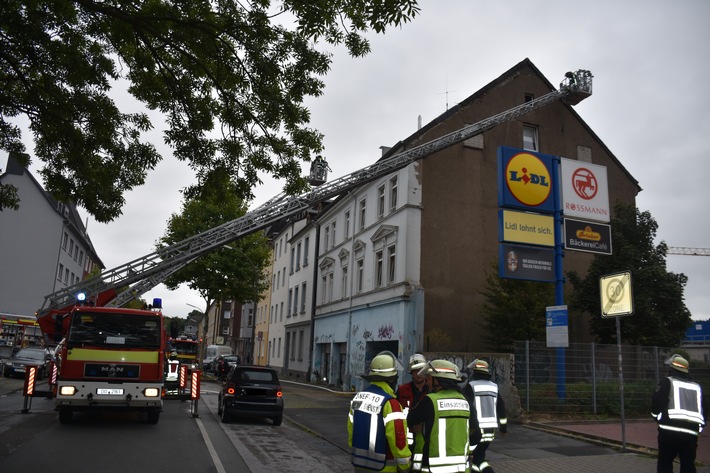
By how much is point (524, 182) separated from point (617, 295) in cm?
686

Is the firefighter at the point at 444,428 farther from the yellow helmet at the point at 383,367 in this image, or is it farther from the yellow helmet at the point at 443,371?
the yellow helmet at the point at 383,367

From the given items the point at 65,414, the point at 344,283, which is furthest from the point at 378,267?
the point at 65,414

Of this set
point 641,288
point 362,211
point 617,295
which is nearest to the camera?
point 617,295

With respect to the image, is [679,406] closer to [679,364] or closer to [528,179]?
[679,364]

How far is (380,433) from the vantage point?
5020mm

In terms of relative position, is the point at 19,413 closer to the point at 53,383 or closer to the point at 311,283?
the point at 53,383

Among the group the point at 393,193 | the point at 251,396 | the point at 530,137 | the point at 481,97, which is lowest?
the point at 251,396

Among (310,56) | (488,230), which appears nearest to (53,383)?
(310,56)

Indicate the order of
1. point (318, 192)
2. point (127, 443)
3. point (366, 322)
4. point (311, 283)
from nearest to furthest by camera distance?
point (127, 443) < point (318, 192) < point (366, 322) < point (311, 283)

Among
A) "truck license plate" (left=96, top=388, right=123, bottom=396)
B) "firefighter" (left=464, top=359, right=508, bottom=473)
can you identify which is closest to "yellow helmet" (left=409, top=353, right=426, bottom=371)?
"firefighter" (left=464, top=359, right=508, bottom=473)

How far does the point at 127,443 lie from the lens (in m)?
10.5

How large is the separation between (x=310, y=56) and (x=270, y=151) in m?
2.16

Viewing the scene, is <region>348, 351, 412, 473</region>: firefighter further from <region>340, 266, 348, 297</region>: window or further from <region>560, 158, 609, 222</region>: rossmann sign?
<region>340, 266, 348, 297</region>: window

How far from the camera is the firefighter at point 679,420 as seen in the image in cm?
730
